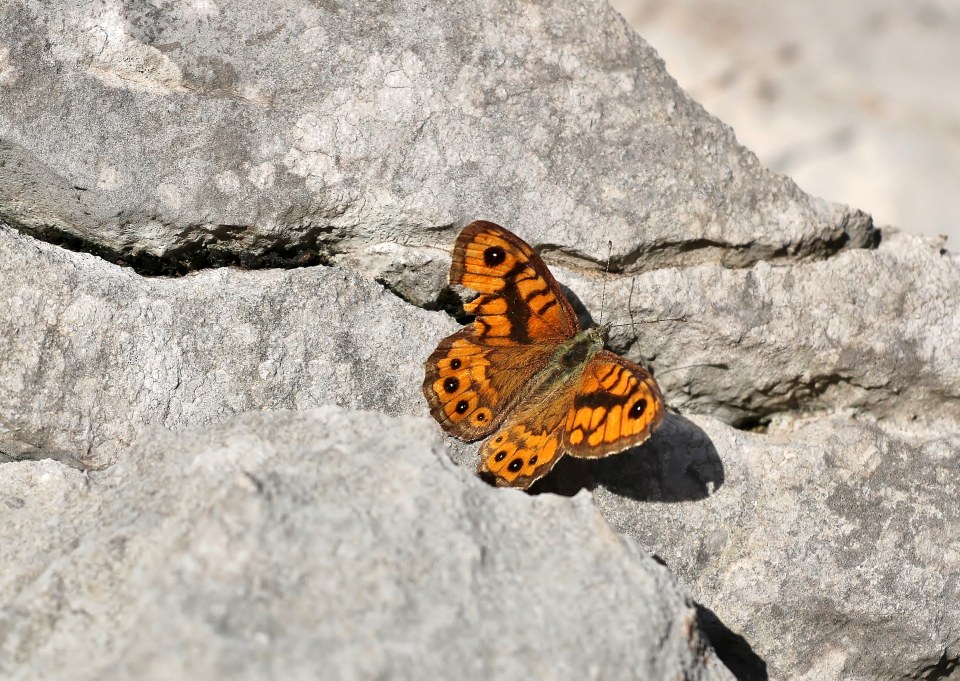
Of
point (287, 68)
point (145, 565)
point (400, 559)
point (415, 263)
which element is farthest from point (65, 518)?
point (287, 68)

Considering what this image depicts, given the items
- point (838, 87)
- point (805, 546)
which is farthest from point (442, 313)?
point (838, 87)

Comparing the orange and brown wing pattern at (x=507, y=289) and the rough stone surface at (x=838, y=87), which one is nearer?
the orange and brown wing pattern at (x=507, y=289)

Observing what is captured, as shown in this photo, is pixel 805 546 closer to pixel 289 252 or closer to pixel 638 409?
pixel 638 409

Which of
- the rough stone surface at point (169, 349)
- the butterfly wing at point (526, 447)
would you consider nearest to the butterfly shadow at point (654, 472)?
the butterfly wing at point (526, 447)

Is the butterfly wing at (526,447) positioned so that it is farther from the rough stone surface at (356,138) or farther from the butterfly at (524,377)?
the rough stone surface at (356,138)

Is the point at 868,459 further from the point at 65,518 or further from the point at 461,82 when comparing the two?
the point at 65,518

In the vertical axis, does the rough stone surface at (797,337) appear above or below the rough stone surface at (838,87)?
below
